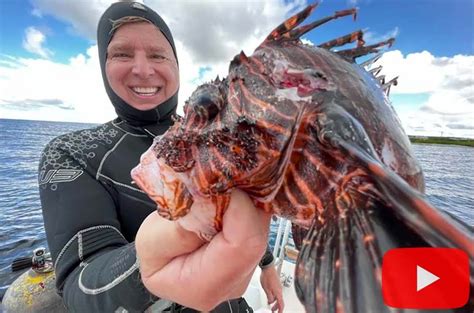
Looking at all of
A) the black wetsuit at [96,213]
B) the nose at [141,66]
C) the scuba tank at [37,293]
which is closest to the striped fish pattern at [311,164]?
the black wetsuit at [96,213]

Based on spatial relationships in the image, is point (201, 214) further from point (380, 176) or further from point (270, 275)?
point (270, 275)

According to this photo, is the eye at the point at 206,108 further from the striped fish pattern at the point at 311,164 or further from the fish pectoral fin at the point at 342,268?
the fish pectoral fin at the point at 342,268

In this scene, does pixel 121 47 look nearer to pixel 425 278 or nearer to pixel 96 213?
pixel 96 213

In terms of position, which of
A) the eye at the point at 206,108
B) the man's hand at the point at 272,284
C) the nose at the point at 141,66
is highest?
the nose at the point at 141,66

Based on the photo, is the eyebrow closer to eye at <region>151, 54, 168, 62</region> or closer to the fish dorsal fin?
eye at <region>151, 54, 168, 62</region>

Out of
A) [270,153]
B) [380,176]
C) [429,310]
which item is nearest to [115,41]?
[270,153]
